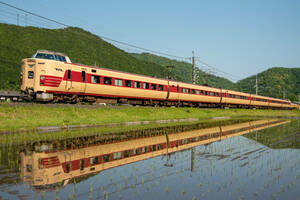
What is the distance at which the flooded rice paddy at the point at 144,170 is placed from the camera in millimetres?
6832

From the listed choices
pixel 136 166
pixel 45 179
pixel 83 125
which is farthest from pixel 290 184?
pixel 83 125

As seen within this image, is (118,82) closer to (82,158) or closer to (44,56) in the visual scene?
(44,56)

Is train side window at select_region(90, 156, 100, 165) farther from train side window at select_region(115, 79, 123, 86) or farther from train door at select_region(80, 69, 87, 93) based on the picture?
train side window at select_region(115, 79, 123, 86)

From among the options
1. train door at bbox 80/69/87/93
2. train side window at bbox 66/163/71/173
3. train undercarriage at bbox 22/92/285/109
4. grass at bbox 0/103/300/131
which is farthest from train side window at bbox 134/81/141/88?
train side window at bbox 66/163/71/173

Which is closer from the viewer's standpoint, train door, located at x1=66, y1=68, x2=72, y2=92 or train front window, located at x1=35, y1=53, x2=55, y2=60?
train front window, located at x1=35, y1=53, x2=55, y2=60

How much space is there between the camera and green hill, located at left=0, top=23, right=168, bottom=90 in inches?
3937

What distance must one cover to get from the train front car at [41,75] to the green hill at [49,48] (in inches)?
2449

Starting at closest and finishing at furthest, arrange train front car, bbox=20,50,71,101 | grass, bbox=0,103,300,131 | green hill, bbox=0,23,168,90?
grass, bbox=0,103,300,131 → train front car, bbox=20,50,71,101 → green hill, bbox=0,23,168,90

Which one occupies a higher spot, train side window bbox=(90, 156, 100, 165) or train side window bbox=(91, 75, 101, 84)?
train side window bbox=(91, 75, 101, 84)

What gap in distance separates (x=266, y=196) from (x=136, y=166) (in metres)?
4.23

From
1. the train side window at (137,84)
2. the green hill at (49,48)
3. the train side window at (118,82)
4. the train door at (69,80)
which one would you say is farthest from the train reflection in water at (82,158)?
the green hill at (49,48)

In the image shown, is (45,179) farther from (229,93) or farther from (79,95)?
(229,93)

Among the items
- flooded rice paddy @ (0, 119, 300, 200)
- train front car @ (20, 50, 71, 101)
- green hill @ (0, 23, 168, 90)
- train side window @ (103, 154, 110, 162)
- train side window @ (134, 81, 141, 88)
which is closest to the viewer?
flooded rice paddy @ (0, 119, 300, 200)

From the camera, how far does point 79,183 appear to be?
24.1 ft
